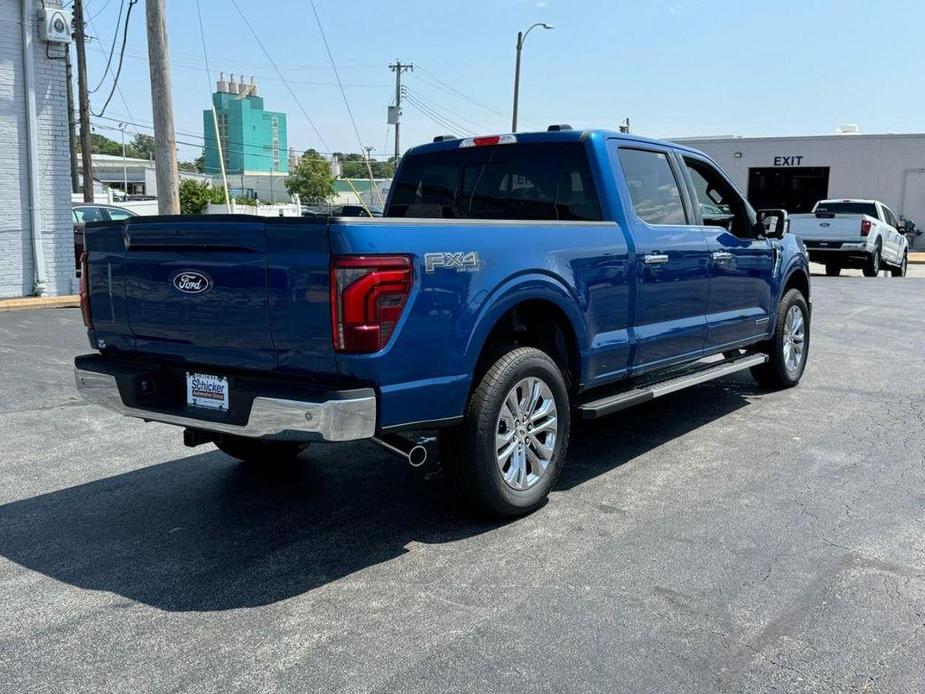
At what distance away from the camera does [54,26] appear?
13.6 m

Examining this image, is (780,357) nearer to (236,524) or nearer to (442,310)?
A: (442,310)

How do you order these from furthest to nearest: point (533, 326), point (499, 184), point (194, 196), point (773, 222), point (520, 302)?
point (194, 196) → point (773, 222) → point (499, 184) → point (533, 326) → point (520, 302)

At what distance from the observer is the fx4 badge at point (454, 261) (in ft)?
13.2

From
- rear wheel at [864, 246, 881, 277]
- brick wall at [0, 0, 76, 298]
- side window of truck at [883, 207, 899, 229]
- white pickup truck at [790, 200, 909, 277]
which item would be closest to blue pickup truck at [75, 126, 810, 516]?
brick wall at [0, 0, 76, 298]

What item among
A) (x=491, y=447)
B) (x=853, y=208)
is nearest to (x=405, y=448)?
(x=491, y=447)

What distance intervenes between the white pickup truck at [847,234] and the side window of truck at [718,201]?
1424cm

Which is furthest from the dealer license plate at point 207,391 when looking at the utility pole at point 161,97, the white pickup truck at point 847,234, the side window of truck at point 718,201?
the white pickup truck at point 847,234

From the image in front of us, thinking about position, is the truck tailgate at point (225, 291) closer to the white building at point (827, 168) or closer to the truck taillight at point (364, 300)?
the truck taillight at point (364, 300)

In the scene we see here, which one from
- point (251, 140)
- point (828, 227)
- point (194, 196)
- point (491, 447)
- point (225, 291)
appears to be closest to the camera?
point (225, 291)

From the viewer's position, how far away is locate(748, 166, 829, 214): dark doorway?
Result: 36.6 m

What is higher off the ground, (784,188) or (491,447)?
(784,188)

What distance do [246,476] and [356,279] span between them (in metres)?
2.31

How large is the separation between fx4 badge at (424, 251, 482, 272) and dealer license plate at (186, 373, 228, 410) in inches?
43.6

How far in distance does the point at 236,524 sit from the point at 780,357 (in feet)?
17.1
